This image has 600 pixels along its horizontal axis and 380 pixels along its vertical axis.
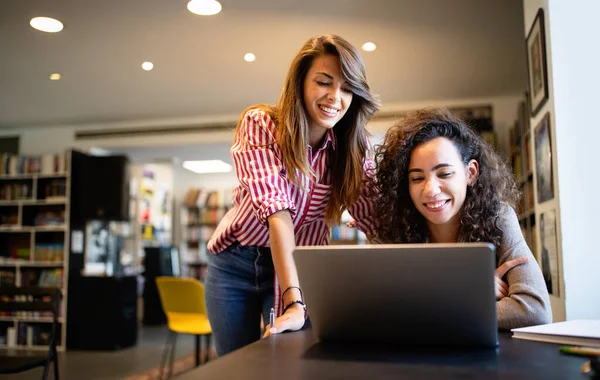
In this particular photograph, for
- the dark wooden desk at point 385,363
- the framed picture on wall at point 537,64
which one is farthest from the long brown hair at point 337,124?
the framed picture on wall at point 537,64

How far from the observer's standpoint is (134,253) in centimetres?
754

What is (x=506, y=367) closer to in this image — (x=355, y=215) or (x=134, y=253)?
(x=355, y=215)

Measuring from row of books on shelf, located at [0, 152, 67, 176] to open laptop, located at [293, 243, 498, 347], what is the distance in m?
5.80

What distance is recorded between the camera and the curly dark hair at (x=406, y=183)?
133 centimetres

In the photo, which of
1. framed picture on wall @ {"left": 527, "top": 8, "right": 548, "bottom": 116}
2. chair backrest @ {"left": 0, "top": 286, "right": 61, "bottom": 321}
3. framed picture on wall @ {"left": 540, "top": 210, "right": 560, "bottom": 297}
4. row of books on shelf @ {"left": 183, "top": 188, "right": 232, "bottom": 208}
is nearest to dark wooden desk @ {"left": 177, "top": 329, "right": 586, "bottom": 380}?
framed picture on wall @ {"left": 540, "top": 210, "right": 560, "bottom": 297}

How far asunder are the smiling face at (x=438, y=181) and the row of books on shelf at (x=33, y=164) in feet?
18.2

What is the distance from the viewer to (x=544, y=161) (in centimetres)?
261

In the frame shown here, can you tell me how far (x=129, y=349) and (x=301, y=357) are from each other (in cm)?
529

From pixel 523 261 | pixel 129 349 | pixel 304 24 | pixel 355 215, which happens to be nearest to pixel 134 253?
pixel 129 349

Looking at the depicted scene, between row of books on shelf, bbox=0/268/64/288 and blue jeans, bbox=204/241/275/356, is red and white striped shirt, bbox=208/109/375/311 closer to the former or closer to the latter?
→ blue jeans, bbox=204/241/275/356

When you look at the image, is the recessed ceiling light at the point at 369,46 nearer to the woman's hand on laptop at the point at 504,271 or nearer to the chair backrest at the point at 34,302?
the chair backrest at the point at 34,302

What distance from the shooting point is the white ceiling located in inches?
143

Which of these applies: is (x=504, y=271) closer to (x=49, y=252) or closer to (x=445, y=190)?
(x=445, y=190)

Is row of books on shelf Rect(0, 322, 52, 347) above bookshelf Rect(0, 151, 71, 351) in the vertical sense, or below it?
below
